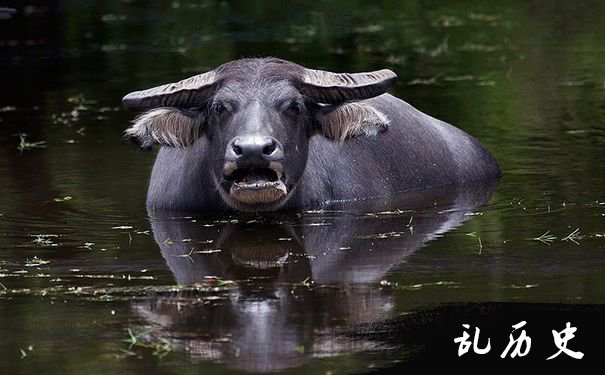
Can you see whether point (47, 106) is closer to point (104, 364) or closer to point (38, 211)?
point (38, 211)

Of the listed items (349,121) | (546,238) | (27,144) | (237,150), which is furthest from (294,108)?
(27,144)

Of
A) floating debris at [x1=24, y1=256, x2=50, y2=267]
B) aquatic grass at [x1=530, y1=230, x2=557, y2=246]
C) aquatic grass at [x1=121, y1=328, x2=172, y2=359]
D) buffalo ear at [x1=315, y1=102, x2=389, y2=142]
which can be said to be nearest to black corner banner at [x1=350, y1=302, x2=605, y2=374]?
aquatic grass at [x1=121, y1=328, x2=172, y2=359]

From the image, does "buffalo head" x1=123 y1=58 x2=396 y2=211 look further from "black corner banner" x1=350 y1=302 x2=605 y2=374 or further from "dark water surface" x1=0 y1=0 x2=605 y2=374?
"black corner banner" x1=350 y1=302 x2=605 y2=374

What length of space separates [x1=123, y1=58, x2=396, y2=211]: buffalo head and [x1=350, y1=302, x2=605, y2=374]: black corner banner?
283 cm

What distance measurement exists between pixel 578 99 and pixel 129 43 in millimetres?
9330

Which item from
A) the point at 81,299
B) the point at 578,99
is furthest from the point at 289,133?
the point at 578,99

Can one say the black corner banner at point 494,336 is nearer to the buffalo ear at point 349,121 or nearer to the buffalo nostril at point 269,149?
the buffalo nostril at point 269,149

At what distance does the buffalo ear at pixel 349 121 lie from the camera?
11.4 meters

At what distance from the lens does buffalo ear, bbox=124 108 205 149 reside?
446 inches

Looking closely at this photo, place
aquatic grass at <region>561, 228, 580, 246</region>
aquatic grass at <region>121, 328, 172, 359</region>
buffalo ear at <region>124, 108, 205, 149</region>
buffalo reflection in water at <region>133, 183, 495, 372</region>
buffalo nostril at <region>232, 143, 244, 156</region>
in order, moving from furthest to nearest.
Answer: buffalo ear at <region>124, 108, 205, 149</region> → buffalo nostril at <region>232, 143, 244, 156</region> → aquatic grass at <region>561, 228, 580, 246</region> → buffalo reflection in water at <region>133, 183, 495, 372</region> → aquatic grass at <region>121, 328, 172, 359</region>

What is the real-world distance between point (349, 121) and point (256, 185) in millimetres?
1105

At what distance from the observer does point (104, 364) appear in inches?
279

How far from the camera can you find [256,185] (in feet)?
34.8

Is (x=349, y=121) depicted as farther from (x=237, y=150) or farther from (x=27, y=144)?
(x=27, y=144)
